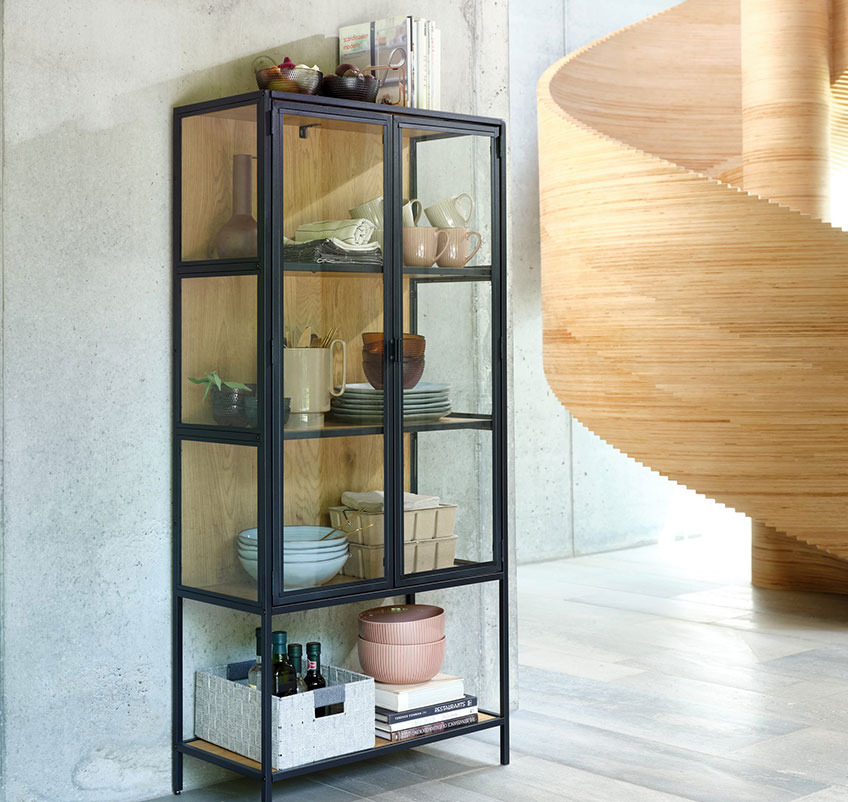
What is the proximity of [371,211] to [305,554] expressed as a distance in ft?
2.67

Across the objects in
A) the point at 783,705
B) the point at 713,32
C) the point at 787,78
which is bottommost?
the point at 783,705

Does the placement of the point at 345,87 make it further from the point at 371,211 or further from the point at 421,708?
the point at 421,708

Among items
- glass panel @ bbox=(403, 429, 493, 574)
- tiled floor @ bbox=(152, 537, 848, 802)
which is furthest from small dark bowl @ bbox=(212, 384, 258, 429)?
tiled floor @ bbox=(152, 537, 848, 802)

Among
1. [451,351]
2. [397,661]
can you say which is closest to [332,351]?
[451,351]

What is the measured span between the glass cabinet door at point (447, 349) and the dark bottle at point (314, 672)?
30cm

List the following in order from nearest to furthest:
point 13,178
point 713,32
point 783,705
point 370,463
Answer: point 13,178, point 370,463, point 783,705, point 713,32

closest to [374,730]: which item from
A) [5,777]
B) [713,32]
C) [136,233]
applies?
[5,777]

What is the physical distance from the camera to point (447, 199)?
3.02 metres

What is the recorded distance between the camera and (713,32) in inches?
225

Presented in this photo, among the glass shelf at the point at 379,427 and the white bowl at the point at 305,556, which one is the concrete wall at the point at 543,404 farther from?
the white bowl at the point at 305,556

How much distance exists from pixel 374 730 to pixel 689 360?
84.1 inches

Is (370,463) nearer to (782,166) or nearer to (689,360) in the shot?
(689,360)

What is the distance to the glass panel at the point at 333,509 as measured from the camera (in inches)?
107

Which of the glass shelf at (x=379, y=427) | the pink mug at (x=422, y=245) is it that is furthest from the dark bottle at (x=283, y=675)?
the pink mug at (x=422, y=245)
